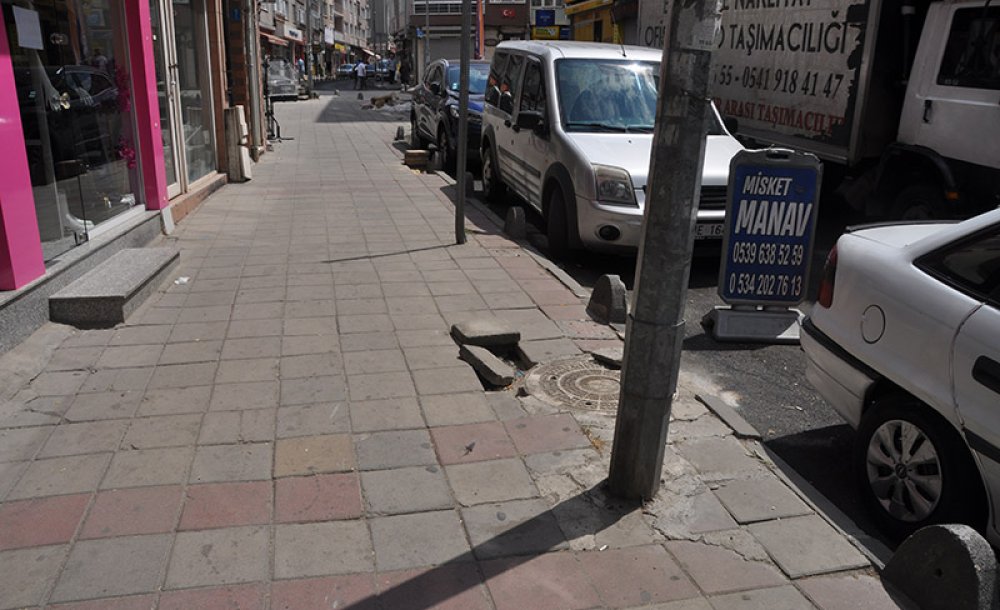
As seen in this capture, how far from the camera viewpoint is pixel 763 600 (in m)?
2.97

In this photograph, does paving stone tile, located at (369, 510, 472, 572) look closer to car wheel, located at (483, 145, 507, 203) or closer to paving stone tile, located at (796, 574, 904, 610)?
paving stone tile, located at (796, 574, 904, 610)

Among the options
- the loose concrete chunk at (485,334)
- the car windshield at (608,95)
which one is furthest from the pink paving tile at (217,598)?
the car windshield at (608,95)

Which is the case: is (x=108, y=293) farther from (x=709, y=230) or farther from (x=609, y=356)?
(x=709, y=230)

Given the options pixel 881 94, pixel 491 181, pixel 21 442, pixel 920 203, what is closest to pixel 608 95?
pixel 491 181

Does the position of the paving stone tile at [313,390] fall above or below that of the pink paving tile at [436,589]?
above

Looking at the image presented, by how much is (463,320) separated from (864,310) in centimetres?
284

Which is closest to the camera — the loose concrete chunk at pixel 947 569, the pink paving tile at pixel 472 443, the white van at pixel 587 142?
the loose concrete chunk at pixel 947 569

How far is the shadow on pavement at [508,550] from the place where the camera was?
2918 millimetres

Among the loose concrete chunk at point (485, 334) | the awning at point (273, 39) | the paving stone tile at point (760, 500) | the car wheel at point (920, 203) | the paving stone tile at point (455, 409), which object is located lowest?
the paving stone tile at point (760, 500)

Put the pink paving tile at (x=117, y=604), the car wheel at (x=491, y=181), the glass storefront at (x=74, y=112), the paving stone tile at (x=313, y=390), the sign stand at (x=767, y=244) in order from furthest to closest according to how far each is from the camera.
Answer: the car wheel at (x=491, y=181) → the sign stand at (x=767, y=244) → the glass storefront at (x=74, y=112) → the paving stone tile at (x=313, y=390) → the pink paving tile at (x=117, y=604)

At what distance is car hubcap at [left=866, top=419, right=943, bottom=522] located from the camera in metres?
3.31

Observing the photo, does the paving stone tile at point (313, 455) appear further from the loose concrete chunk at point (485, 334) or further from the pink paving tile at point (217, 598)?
the loose concrete chunk at point (485, 334)

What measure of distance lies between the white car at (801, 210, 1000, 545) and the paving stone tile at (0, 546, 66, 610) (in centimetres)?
349

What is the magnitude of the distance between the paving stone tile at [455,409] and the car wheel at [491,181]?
651cm
